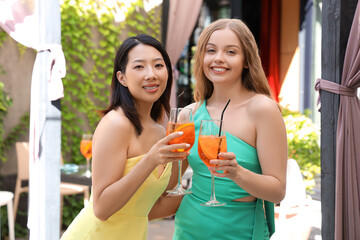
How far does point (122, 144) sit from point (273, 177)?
51cm

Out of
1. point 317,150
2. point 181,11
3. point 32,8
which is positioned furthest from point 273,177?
point 181,11

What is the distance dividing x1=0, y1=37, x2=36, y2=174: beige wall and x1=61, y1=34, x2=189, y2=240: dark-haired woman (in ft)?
11.5

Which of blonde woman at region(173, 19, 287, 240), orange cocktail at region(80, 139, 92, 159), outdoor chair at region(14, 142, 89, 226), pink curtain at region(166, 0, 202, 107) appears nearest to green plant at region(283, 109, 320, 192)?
orange cocktail at region(80, 139, 92, 159)

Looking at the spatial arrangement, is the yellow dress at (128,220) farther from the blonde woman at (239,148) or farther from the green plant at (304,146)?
the green plant at (304,146)

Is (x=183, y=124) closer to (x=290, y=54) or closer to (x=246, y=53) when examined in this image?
(x=246, y=53)

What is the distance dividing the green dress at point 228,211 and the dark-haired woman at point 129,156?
0.15 m

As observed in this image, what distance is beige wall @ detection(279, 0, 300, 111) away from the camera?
6.86 m

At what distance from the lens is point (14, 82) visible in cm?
490

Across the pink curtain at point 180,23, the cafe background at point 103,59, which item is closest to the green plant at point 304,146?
the cafe background at point 103,59

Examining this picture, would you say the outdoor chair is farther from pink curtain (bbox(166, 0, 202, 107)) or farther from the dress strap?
the dress strap

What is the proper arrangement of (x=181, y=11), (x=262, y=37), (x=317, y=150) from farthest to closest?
(x=262, y=37) → (x=181, y=11) → (x=317, y=150)

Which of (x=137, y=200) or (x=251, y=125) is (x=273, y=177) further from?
(x=137, y=200)

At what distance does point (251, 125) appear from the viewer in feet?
4.95

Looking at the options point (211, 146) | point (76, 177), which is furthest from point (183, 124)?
point (76, 177)
